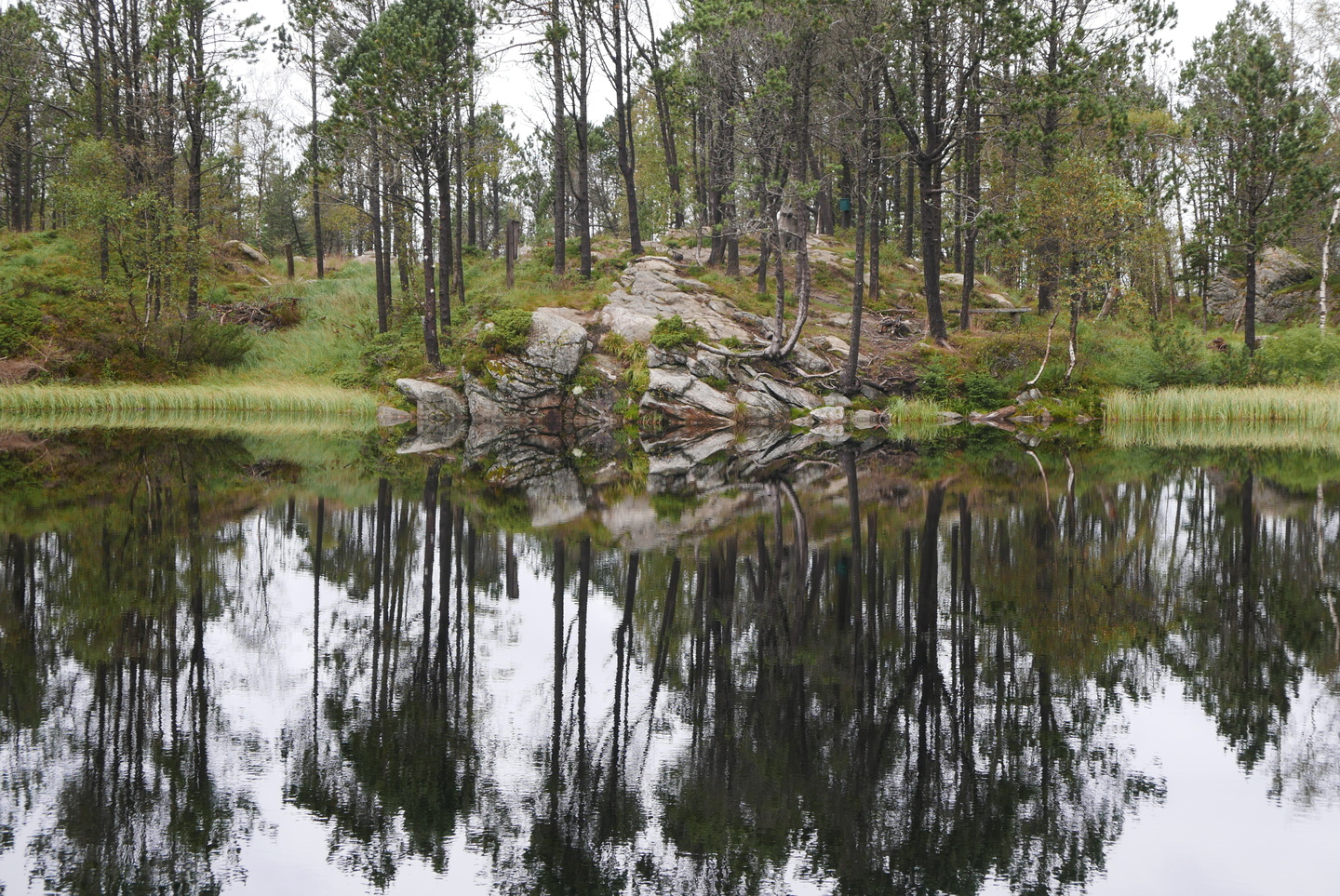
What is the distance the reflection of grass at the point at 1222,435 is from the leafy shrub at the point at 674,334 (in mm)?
12760

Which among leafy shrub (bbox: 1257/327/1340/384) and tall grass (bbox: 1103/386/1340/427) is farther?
leafy shrub (bbox: 1257/327/1340/384)

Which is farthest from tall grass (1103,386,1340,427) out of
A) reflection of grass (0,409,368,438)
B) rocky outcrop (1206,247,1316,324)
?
reflection of grass (0,409,368,438)

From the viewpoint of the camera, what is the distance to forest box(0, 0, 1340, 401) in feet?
92.3

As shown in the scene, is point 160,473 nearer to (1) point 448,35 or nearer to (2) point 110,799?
(2) point 110,799

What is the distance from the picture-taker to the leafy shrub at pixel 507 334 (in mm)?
29797

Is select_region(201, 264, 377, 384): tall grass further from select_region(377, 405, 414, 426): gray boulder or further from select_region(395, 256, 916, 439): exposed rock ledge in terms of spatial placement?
select_region(395, 256, 916, 439): exposed rock ledge

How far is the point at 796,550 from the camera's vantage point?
11.0 m

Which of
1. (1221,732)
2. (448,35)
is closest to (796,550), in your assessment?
(1221,732)

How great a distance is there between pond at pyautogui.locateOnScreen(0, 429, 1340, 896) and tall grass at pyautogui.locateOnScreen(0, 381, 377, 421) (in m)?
20.2

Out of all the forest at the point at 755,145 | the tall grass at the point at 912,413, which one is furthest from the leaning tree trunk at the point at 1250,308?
the tall grass at the point at 912,413

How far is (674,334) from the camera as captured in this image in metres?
29.3

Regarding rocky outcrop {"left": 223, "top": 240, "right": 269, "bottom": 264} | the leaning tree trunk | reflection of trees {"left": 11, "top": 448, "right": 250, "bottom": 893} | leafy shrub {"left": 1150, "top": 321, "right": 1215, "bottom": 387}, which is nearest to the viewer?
reflection of trees {"left": 11, "top": 448, "right": 250, "bottom": 893}

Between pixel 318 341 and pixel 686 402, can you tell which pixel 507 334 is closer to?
pixel 686 402

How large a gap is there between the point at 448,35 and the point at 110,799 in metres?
29.6
